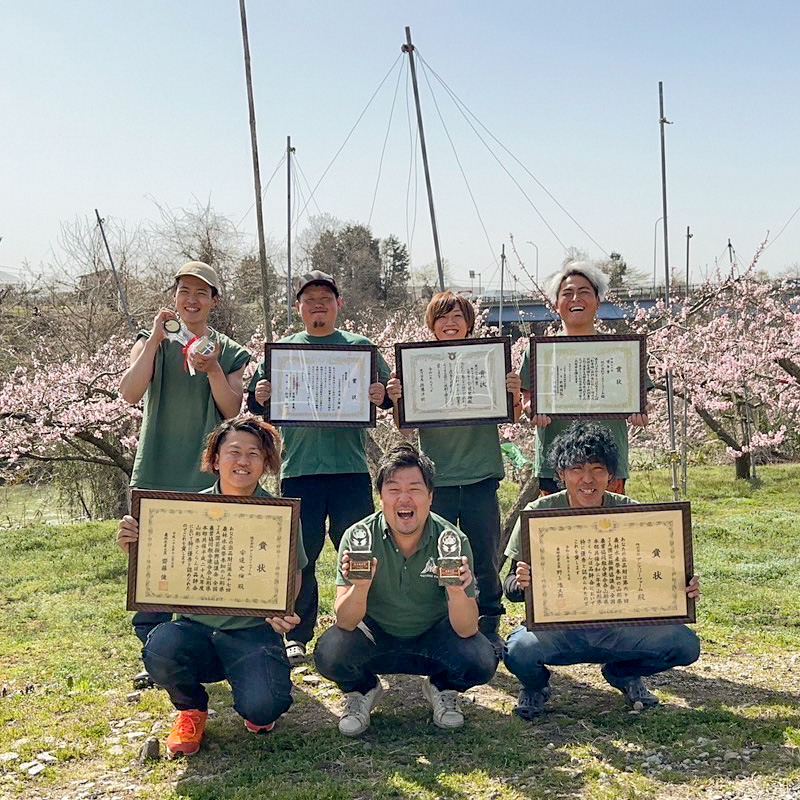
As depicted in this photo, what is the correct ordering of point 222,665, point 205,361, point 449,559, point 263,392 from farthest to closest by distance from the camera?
point 263,392, point 205,361, point 222,665, point 449,559

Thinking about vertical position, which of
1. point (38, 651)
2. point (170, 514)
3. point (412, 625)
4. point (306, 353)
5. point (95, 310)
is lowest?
point (38, 651)

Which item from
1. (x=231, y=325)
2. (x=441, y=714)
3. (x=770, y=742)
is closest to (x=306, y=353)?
(x=441, y=714)

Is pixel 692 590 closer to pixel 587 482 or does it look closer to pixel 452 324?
pixel 587 482

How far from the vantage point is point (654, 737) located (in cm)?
357

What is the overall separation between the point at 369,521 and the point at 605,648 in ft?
4.00

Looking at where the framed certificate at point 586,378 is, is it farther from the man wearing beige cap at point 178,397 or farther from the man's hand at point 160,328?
the man's hand at point 160,328

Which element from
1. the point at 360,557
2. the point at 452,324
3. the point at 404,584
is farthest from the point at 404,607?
the point at 452,324

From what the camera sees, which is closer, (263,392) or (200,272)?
(200,272)

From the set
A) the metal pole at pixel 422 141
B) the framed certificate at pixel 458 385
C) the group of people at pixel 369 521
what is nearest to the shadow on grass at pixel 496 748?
the group of people at pixel 369 521

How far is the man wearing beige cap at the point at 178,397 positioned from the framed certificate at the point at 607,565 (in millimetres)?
1679

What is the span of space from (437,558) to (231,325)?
17.3 meters

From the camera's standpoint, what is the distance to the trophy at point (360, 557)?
3.50m

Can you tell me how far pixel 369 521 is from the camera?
148 inches

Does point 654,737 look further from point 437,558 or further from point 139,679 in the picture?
point 139,679
